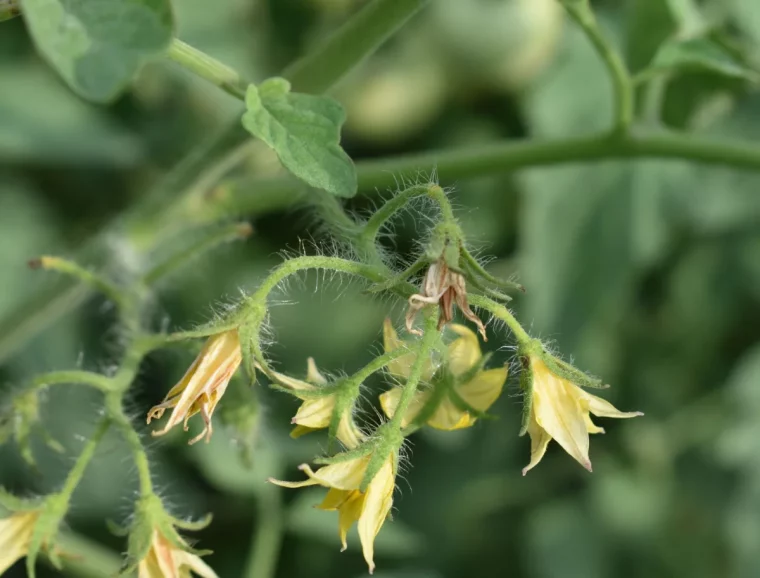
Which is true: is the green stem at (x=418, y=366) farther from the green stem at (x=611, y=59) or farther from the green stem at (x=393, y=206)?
the green stem at (x=611, y=59)

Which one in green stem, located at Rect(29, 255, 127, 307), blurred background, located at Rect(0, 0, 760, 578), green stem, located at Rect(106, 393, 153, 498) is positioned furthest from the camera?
blurred background, located at Rect(0, 0, 760, 578)

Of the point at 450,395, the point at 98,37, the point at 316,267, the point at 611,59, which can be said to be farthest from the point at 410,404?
the point at 611,59

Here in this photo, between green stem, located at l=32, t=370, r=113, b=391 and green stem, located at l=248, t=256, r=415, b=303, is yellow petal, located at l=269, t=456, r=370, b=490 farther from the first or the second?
green stem, located at l=32, t=370, r=113, b=391

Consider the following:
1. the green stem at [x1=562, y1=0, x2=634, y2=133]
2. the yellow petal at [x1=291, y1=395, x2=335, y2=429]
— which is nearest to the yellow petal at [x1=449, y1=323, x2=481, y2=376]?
the yellow petal at [x1=291, y1=395, x2=335, y2=429]

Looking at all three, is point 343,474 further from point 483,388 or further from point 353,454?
point 483,388

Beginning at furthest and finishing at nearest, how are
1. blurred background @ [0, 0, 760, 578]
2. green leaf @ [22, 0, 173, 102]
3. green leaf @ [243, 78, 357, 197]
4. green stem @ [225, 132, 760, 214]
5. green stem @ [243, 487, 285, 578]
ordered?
blurred background @ [0, 0, 760, 578] < green stem @ [243, 487, 285, 578] < green stem @ [225, 132, 760, 214] < green leaf @ [243, 78, 357, 197] < green leaf @ [22, 0, 173, 102]

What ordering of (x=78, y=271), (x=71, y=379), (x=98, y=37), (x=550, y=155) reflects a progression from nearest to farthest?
(x=98, y=37) → (x=71, y=379) → (x=78, y=271) → (x=550, y=155)
